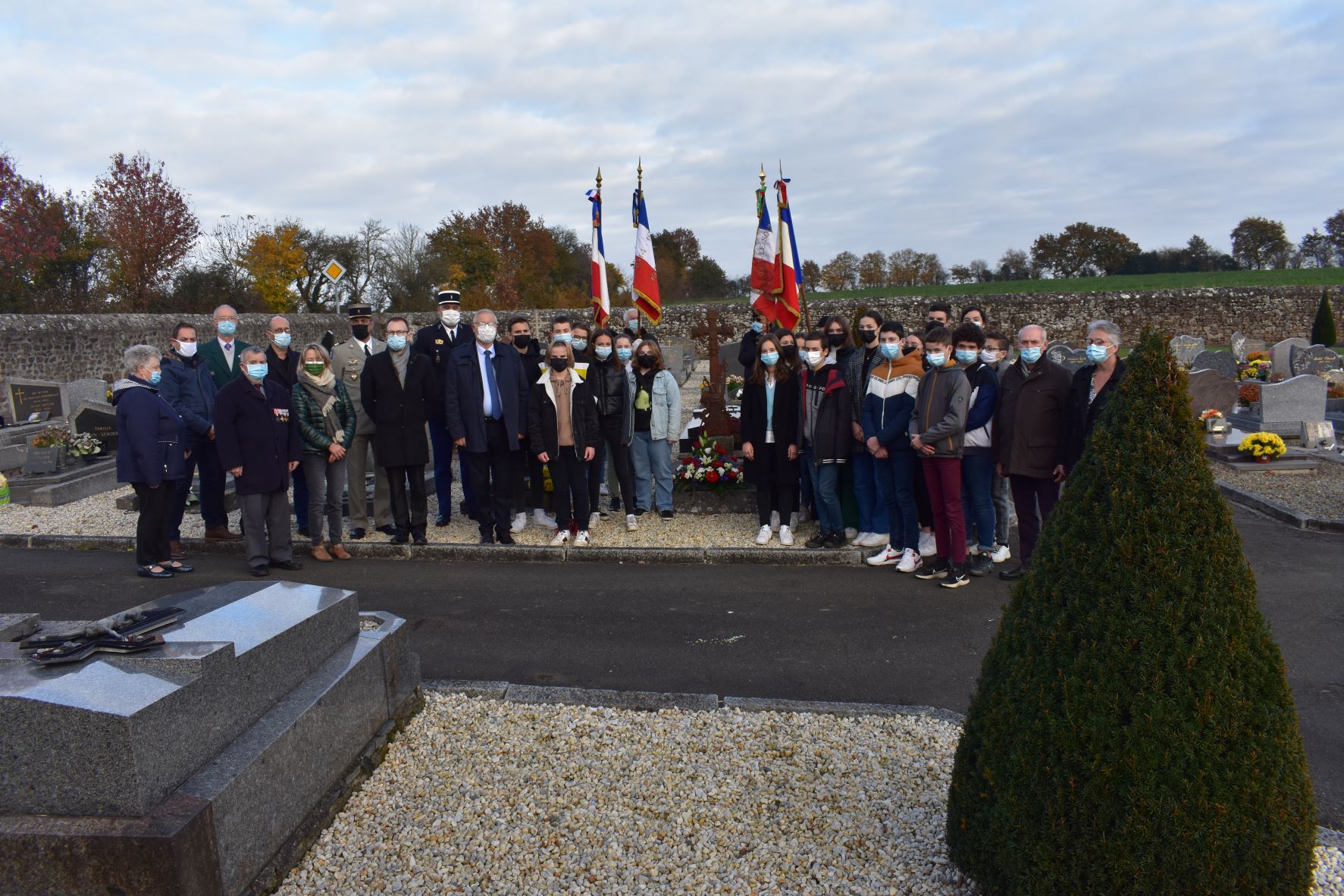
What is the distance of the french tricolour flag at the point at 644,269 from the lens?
10.7 m

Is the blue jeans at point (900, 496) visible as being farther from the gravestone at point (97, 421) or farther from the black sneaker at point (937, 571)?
the gravestone at point (97, 421)

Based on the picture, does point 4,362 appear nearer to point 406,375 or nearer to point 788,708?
point 406,375

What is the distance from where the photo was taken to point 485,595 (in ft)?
22.2

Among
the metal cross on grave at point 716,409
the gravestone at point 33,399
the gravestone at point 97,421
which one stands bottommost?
the metal cross on grave at point 716,409

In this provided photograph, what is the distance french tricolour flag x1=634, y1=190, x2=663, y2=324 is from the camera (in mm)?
10703

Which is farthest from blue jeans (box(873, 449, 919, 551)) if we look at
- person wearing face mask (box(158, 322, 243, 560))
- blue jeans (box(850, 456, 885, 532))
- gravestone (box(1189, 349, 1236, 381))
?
gravestone (box(1189, 349, 1236, 381))

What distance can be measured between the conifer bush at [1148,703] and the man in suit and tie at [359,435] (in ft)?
22.6

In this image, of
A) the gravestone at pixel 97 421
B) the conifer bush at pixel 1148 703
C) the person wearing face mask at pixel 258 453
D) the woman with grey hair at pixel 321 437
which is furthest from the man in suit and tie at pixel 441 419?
the conifer bush at pixel 1148 703

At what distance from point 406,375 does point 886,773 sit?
19.2 feet

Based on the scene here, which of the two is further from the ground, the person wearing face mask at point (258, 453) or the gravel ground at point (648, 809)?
the person wearing face mask at point (258, 453)

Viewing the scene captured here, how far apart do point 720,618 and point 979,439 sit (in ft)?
8.69

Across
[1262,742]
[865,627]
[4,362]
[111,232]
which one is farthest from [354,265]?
[1262,742]

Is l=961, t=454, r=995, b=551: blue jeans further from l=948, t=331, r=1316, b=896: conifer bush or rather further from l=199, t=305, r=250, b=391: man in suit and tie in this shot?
l=199, t=305, r=250, b=391: man in suit and tie

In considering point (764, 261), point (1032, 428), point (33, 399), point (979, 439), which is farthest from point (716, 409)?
point (33, 399)
